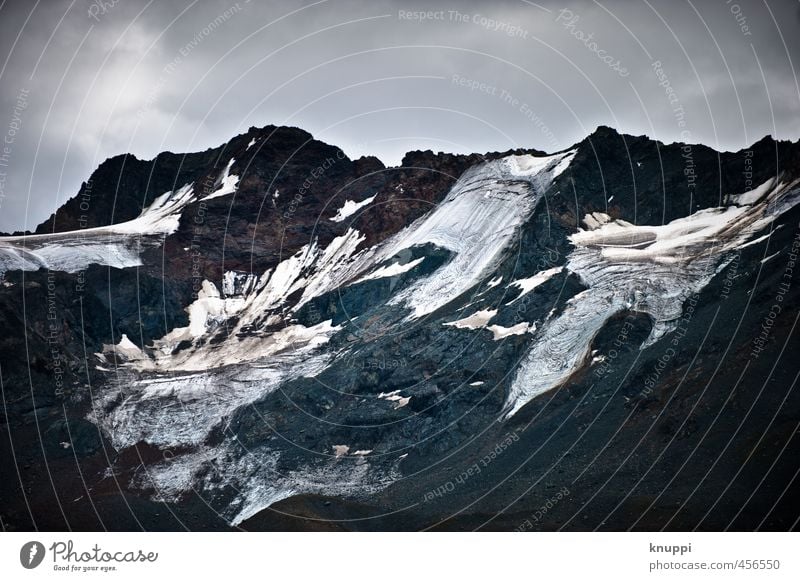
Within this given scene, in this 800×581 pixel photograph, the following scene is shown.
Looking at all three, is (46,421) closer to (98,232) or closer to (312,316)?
(312,316)

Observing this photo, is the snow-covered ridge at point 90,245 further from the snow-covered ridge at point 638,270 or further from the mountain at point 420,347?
the snow-covered ridge at point 638,270

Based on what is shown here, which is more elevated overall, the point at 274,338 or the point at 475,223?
the point at 475,223

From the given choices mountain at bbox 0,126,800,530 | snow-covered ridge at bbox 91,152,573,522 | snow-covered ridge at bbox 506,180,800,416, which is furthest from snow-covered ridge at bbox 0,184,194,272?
snow-covered ridge at bbox 506,180,800,416

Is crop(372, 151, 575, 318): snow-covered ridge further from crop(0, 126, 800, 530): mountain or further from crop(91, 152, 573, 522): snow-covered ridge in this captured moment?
crop(0, 126, 800, 530): mountain

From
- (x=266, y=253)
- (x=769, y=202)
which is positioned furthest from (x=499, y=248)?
(x=266, y=253)

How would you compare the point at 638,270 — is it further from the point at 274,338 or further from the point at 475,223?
the point at 274,338
